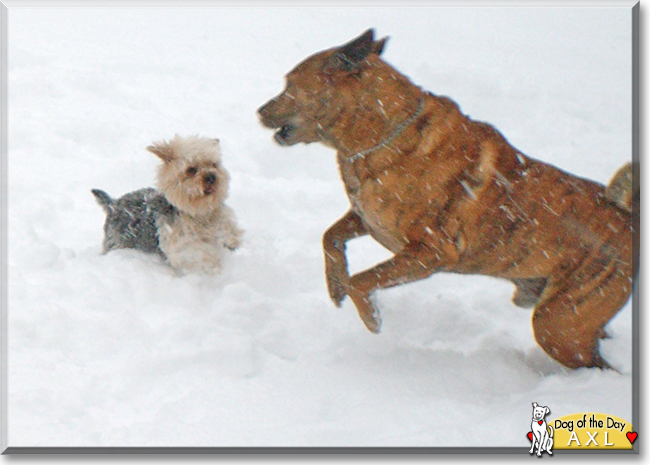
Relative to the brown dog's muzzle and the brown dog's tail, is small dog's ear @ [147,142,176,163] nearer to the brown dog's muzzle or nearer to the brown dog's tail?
the brown dog's muzzle

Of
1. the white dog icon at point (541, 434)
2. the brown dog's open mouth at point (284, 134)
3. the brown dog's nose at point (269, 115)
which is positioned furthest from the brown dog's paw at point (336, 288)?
the white dog icon at point (541, 434)

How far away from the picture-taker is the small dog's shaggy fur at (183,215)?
5.55 metres

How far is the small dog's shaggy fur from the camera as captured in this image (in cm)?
555

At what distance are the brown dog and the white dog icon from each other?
92cm

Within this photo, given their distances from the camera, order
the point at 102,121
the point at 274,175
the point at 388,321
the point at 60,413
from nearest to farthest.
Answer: the point at 60,413, the point at 388,321, the point at 274,175, the point at 102,121

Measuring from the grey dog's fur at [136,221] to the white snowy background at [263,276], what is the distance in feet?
0.92

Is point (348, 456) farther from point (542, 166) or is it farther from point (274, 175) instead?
point (274, 175)

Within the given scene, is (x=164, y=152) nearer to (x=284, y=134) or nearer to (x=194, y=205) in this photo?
(x=194, y=205)

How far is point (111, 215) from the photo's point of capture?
231 inches

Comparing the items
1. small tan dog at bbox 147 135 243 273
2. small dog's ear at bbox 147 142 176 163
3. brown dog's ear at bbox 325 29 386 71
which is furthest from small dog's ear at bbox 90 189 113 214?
brown dog's ear at bbox 325 29 386 71

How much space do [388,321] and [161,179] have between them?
2.49 metres

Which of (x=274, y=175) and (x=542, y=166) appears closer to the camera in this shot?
(x=542, y=166)

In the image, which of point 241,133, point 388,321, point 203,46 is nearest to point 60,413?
point 388,321

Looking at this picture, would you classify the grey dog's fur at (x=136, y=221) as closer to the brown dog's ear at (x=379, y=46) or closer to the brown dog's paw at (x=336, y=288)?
the brown dog's paw at (x=336, y=288)
